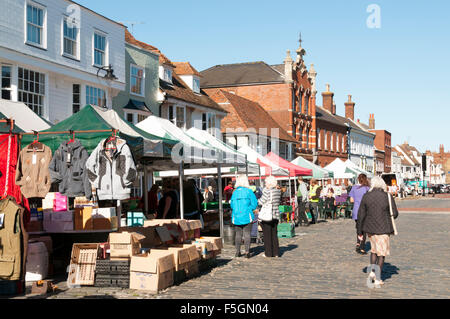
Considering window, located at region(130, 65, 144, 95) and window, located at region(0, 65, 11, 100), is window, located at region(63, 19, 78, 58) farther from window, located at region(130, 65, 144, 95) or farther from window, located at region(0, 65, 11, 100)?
window, located at region(130, 65, 144, 95)

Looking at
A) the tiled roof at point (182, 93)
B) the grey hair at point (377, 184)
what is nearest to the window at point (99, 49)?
the tiled roof at point (182, 93)

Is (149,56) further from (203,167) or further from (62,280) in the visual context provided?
(62,280)

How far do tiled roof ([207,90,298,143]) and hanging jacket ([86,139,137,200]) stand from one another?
115 ft

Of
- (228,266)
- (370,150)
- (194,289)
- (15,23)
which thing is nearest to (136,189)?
(15,23)

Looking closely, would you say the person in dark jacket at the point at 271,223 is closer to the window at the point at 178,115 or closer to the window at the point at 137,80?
the window at the point at 137,80

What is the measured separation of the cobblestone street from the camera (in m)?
8.60

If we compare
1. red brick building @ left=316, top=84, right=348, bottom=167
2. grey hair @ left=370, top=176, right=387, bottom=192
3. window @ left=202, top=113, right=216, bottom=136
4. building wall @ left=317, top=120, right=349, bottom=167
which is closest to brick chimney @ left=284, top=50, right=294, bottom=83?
red brick building @ left=316, top=84, right=348, bottom=167

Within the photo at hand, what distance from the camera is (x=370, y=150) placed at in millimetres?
85562

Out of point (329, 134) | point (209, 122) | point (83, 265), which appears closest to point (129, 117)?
point (209, 122)

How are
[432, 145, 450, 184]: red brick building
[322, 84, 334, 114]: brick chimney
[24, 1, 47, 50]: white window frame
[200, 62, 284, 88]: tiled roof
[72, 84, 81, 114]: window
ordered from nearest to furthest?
[24, 1, 47, 50]: white window frame
[72, 84, 81, 114]: window
[200, 62, 284, 88]: tiled roof
[322, 84, 334, 114]: brick chimney
[432, 145, 450, 184]: red brick building

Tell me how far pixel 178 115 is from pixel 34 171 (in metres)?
23.8

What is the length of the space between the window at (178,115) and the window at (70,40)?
10182 mm

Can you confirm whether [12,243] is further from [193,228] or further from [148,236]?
[193,228]

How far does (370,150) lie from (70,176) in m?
79.8
